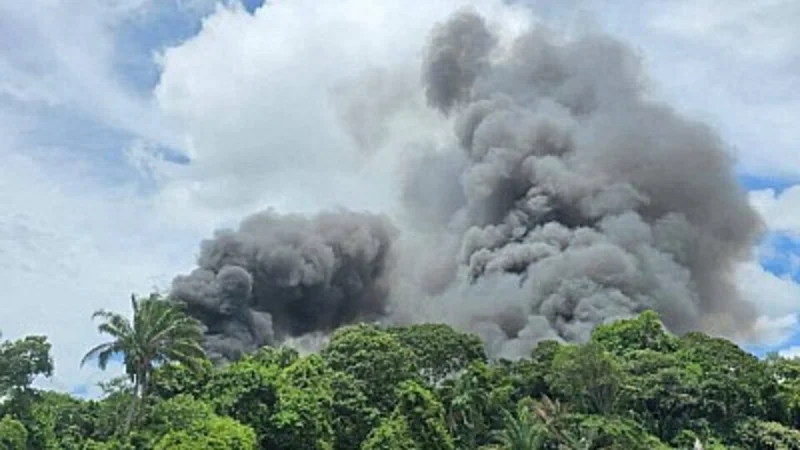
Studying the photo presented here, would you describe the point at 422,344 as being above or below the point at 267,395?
above

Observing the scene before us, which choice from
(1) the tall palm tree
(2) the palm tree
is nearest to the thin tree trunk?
(1) the tall palm tree

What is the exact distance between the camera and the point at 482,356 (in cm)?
7162

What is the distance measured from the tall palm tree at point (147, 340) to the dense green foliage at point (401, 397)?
0.06 metres

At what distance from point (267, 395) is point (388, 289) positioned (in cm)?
6438

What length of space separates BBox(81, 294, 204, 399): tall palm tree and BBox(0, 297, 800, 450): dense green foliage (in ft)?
0.21

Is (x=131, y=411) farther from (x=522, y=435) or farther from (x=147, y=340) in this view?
(x=522, y=435)

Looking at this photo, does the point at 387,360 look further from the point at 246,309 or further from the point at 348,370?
the point at 246,309

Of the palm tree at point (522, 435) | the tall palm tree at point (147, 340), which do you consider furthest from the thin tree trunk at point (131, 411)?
the palm tree at point (522, 435)

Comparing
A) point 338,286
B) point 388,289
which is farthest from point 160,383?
point 388,289

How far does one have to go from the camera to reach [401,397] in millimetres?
55406

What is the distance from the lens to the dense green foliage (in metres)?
49.3

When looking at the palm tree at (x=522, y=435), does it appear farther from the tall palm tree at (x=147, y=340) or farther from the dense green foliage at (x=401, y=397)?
the tall palm tree at (x=147, y=340)

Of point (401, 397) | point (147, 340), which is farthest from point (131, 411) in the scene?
point (401, 397)

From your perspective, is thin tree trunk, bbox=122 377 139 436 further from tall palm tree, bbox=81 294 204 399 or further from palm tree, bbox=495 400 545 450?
palm tree, bbox=495 400 545 450
